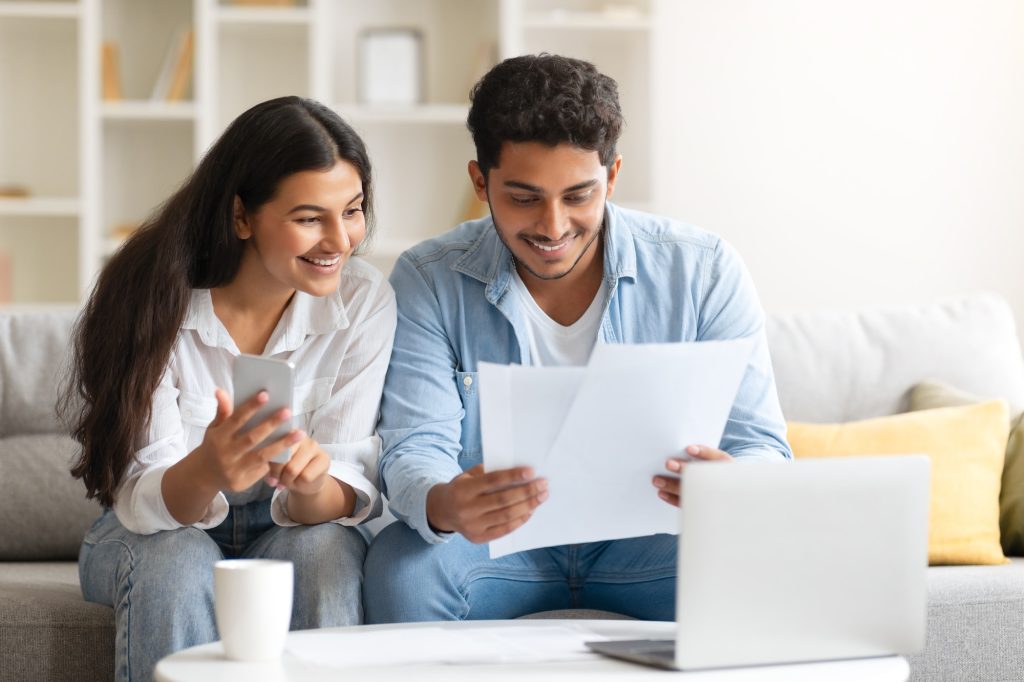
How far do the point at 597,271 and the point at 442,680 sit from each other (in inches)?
34.4

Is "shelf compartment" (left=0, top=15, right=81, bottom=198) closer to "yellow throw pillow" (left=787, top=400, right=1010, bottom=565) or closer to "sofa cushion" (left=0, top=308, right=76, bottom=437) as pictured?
"sofa cushion" (left=0, top=308, right=76, bottom=437)

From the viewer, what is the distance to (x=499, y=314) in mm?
1802

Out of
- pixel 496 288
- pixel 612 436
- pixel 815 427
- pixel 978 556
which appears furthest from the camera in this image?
pixel 815 427

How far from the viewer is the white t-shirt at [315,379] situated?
165cm

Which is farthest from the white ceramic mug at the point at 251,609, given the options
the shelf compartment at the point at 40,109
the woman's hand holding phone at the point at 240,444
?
the shelf compartment at the point at 40,109

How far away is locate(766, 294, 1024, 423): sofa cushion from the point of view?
7.53ft

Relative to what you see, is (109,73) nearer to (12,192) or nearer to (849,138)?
(12,192)

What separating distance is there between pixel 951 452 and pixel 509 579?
0.89 meters

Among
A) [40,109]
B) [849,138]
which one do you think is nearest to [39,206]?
[40,109]

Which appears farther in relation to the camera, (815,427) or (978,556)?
(815,427)

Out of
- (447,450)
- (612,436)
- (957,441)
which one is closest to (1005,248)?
(957,441)

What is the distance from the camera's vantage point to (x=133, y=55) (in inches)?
138

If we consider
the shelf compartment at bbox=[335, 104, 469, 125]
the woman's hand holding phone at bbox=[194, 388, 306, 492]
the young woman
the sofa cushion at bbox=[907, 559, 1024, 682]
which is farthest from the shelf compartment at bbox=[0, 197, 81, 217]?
the sofa cushion at bbox=[907, 559, 1024, 682]

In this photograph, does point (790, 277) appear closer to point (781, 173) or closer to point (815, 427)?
point (781, 173)
